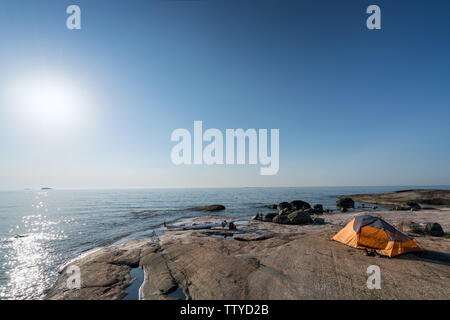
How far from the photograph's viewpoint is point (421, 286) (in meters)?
6.54

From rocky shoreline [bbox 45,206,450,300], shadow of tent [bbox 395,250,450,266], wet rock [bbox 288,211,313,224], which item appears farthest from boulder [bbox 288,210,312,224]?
shadow of tent [bbox 395,250,450,266]

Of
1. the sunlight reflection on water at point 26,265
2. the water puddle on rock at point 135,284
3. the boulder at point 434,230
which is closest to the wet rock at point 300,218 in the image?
the boulder at point 434,230

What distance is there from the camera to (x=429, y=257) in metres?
9.07

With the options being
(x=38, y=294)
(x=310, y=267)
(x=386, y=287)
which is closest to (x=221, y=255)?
(x=310, y=267)

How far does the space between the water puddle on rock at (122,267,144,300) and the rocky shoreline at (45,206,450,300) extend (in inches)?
8.7

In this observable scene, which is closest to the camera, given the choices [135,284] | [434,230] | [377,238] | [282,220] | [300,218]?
[135,284]

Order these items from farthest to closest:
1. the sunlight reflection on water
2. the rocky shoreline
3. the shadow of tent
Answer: the sunlight reflection on water → the shadow of tent → the rocky shoreline

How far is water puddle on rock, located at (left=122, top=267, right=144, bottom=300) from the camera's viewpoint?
755 centimetres

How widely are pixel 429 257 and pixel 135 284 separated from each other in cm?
1482

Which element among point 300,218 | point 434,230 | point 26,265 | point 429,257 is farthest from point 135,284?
point 300,218

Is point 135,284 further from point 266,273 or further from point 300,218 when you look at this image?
point 300,218

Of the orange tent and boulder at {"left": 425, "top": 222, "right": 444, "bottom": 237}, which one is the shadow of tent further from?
boulder at {"left": 425, "top": 222, "right": 444, "bottom": 237}

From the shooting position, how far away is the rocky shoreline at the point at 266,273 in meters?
6.57
